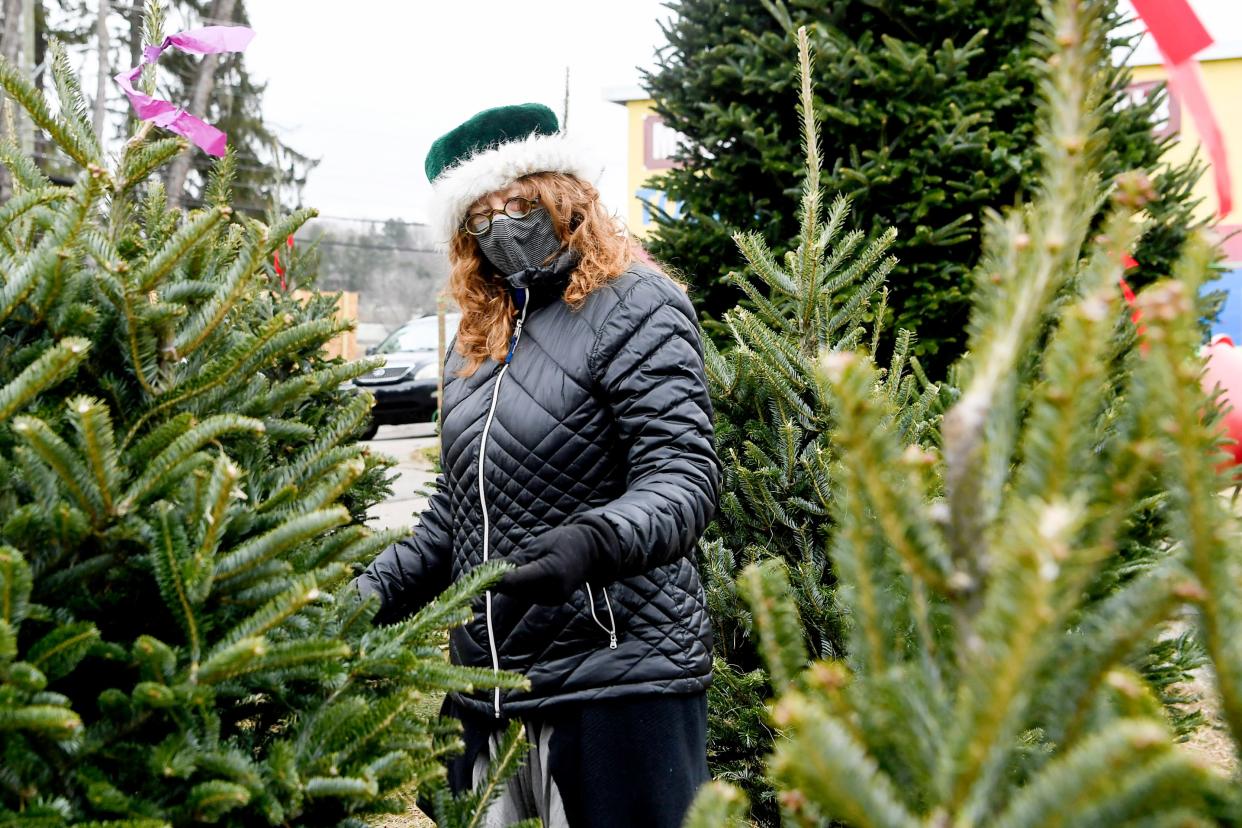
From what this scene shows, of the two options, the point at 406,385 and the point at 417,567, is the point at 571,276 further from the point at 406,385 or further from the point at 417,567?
the point at 406,385

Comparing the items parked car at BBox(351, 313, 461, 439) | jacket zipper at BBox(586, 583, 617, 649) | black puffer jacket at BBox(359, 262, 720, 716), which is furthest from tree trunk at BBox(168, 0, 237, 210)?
jacket zipper at BBox(586, 583, 617, 649)

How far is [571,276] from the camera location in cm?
200

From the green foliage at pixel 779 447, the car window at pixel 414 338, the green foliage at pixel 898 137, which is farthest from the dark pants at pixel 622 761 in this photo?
the car window at pixel 414 338

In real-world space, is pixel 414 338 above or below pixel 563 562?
below

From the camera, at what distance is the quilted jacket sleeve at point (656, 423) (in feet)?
5.27

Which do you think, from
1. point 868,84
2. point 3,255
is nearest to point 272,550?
point 3,255

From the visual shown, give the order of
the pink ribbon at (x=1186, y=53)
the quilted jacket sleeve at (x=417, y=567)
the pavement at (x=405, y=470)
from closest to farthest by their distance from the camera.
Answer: the pink ribbon at (x=1186, y=53) → the quilted jacket sleeve at (x=417, y=567) → the pavement at (x=405, y=470)

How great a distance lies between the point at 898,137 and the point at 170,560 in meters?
3.39

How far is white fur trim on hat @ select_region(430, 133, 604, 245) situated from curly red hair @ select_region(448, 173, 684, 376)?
0.08 ft

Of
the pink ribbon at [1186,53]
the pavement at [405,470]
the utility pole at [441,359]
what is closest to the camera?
the pink ribbon at [1186,53]

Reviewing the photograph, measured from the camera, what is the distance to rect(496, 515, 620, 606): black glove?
4.68 ft

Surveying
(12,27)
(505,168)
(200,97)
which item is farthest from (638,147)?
(505,168)

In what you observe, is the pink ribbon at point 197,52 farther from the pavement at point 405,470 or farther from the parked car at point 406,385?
the parked car at point 406,385

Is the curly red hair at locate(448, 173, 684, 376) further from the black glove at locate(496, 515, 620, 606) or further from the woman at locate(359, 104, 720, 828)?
the black glove at locate(496, 515, 620, 606)
